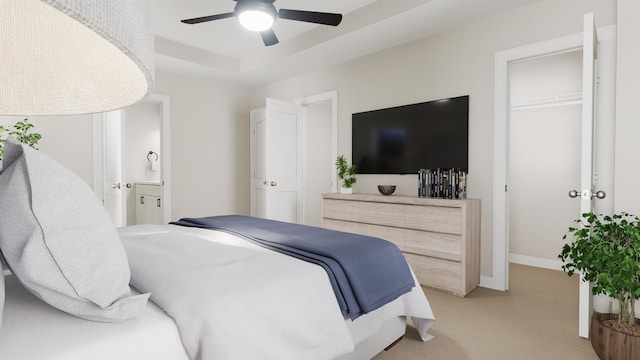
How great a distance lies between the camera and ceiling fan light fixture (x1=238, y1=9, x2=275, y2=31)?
2.45 meters

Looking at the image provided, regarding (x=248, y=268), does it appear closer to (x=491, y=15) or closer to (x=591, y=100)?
(x=591, y=100)

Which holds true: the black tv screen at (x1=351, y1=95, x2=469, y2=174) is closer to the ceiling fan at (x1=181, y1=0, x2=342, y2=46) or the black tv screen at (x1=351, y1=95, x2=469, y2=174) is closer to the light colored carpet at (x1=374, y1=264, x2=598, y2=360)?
the light colored carpet at (x1=374, y1=264, x2=598, y2=360)

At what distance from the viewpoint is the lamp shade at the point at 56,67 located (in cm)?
40

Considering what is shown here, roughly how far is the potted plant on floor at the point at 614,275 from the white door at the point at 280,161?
3.36 m

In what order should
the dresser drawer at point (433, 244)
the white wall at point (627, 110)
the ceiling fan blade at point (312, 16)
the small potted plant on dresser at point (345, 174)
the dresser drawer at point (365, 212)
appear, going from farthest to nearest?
the small potted plant on dresser at point (345, 174), the dresser drawer at point (365, 212), the dresser drawer at point (433, 244), the ceiling fan blade at point (312, 16), the white wall at point (627, 110)

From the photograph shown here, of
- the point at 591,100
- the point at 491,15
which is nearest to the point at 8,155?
the point at 591,100

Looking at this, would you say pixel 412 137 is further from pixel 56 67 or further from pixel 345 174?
pixel 56 67

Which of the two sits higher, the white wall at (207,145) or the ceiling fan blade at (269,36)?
the ceiling fan blade at (269,36)

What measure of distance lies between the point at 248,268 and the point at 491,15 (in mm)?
3129

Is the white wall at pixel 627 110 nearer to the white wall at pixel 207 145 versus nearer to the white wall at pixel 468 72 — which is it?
the white wall at pixel 468 72

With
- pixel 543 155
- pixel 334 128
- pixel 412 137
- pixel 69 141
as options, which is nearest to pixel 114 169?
pixel 69 141

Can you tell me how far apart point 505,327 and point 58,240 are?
260 centimetres

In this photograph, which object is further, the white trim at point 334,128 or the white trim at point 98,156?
the white trim at point 334,128

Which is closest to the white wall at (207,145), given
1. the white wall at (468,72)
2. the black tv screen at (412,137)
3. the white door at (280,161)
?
the white door at (280,161)
